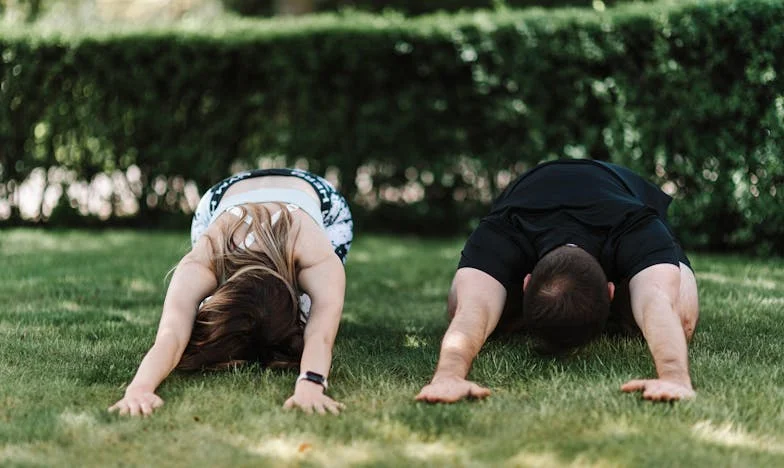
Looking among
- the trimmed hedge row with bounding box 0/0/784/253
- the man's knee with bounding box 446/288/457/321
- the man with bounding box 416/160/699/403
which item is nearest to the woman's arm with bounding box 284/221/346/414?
the man with bounding box 416/160/699/403

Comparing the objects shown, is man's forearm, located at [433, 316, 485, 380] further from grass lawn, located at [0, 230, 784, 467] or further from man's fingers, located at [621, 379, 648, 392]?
man's fingers, located at [621, 379, 648, 392]

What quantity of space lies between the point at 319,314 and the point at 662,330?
148cm

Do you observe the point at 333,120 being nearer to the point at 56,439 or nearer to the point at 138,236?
the point at 138,236

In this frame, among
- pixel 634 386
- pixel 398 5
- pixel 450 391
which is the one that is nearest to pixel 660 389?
pixel 634 386

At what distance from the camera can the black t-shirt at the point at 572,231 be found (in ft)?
12.8

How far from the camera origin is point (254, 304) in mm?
3643

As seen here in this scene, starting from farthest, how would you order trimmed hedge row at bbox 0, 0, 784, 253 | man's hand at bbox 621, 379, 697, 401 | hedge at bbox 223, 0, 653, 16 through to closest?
hedge at bbox 223, 0, 653, 16, trimmed hedge row at bbox 0, 0, 784, 253, man's hand at bbox 621, 379, 697, 401

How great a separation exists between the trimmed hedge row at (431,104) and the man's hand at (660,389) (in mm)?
3730

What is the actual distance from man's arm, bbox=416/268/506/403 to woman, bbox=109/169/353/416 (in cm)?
45

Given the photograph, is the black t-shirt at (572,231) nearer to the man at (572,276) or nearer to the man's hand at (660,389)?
the man at (572,276)

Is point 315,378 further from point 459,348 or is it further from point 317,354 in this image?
point 459,348

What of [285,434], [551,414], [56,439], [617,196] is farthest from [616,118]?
[56,439]

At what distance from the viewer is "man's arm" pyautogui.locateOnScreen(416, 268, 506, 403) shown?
349 centimetres

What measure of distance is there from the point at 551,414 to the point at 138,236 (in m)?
6.23
